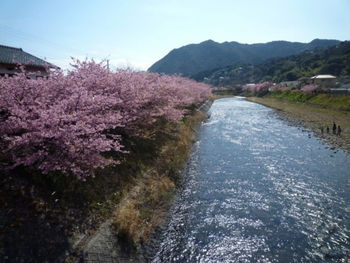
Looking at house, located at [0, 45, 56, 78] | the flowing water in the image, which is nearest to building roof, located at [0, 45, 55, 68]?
house, located at [0, 45, 56, 78]

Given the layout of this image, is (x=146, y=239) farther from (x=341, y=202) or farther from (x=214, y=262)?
(x=341, y=202)

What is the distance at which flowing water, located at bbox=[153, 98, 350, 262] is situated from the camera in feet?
37.1

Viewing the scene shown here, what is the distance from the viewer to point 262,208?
1507 centimetres

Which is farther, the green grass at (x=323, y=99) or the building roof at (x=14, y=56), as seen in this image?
the green grass at (x=323, y=99)

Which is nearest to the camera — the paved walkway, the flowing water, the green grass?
the paved walkway

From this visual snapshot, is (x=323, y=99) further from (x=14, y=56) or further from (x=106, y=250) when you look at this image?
(x=106, y=250)

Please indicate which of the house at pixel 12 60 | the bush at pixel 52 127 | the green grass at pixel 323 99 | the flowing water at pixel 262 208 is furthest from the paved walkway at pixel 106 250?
the green grass at pixel 323 99

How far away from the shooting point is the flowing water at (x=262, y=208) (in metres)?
11.3

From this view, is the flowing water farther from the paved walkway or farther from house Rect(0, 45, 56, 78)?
house Rect(0, 45, 56, 78)

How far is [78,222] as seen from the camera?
10.3m

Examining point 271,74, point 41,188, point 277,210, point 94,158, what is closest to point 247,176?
point 277,210

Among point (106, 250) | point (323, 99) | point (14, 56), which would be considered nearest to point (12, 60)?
point (14, 56)

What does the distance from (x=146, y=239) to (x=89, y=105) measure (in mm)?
7048

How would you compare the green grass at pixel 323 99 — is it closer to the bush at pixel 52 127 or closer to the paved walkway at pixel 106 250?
the bush at pixel 52 127
